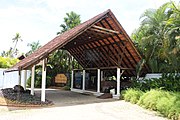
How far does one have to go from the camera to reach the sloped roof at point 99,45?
12.3 m

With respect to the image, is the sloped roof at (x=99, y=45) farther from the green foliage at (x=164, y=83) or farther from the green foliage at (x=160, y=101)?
the green foliage at (x=160, y=101)

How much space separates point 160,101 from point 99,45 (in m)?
8.29

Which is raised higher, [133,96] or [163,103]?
[163,103]

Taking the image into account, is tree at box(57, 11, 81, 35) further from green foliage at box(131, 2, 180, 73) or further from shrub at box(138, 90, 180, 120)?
shrub at box(138, 90, 180, 120)

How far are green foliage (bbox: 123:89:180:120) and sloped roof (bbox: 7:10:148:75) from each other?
3.52m

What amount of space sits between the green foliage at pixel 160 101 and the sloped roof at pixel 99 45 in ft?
11.5

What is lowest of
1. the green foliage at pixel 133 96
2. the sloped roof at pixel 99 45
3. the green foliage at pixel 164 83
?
the green foliage at pixel 133 96

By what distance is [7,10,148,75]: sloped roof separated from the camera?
12320 mm

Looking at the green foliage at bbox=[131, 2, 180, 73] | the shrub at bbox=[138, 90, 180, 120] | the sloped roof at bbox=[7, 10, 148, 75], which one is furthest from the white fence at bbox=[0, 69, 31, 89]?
the shrub at bbox=[138, 90, 180, 120]

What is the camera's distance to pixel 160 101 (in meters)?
9.26

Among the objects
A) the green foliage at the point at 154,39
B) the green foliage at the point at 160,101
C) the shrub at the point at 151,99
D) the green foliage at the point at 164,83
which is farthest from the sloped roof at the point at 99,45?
the shrub at the point at 151,99

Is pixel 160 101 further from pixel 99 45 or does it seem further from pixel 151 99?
pixel 99 45

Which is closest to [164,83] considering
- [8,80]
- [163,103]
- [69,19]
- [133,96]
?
[133,96]

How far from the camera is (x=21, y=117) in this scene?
8.02 metres
